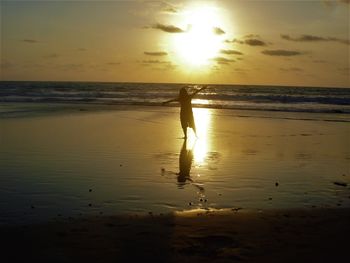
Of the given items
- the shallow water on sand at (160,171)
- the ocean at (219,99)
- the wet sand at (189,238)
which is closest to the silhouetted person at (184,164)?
the shallow water on sand at (160,171)

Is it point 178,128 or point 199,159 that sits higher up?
point 178,128

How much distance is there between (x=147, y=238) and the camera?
21.3 feet

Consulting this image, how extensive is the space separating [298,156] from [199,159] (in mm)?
2678

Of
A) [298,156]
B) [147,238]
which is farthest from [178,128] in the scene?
[147,238]

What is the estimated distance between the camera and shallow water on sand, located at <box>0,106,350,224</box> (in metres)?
8.31

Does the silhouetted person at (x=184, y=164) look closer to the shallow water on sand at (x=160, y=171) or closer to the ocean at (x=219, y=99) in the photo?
the shallow water on sand at (x=160, y=171)

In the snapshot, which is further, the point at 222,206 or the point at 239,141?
the point at 239,141

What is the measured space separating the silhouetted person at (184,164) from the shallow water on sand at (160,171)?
0.02 m

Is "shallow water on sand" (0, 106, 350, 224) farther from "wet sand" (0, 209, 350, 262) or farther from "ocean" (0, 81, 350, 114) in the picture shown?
"ocean" (0, 81, 350, 114)

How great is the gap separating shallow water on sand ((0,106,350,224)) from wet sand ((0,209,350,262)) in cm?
54

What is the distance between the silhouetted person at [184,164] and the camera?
410 inches

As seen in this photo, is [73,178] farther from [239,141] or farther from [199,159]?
[239,141]

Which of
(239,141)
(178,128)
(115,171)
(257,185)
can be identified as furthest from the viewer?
(178,128)

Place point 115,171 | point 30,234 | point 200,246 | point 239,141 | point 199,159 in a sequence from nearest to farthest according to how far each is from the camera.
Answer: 1. point 200,246
2. point 30,234
3. point 115,171
4. point 199,159
5. point 239,141
